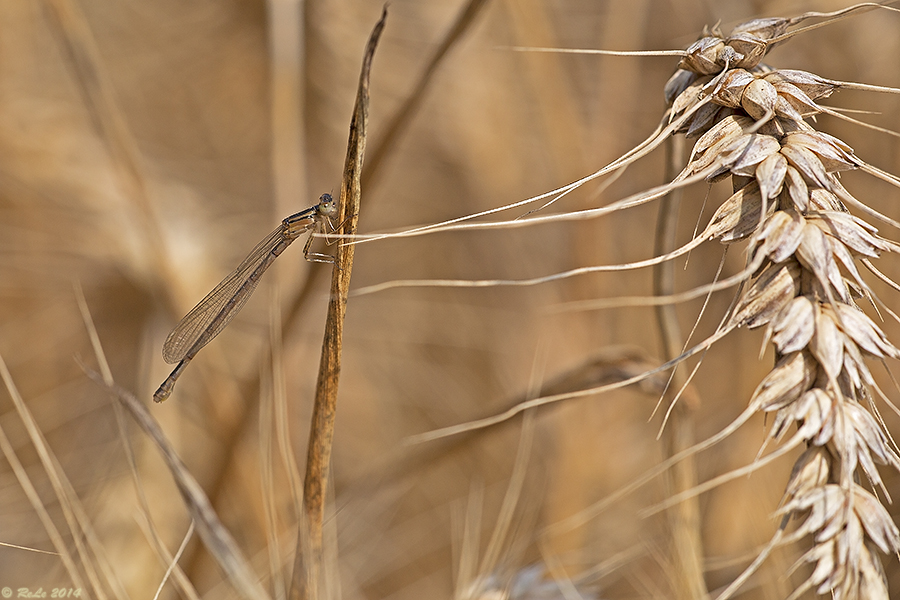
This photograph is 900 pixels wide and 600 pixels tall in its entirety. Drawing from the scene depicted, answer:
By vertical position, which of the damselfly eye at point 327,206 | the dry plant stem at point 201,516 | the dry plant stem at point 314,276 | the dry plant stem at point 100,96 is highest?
the dry plant stem at point 100,96

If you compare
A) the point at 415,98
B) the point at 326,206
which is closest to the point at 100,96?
the point at 326,206

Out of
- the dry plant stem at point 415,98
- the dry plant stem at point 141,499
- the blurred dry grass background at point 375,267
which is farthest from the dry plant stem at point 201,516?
the dry plant stem at point 415,98

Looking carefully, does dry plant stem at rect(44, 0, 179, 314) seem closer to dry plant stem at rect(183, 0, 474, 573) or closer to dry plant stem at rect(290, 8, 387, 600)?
dry plant stem at rect(183, 0, 474, 573)

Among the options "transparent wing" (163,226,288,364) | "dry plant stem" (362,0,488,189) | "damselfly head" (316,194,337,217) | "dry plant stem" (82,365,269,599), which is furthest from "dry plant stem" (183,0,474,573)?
"dry plant stem" (82,365,269,599)

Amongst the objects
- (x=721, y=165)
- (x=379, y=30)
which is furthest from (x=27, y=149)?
(x=721, y=165)

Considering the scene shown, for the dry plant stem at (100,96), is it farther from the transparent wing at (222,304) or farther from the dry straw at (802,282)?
the dry straw at (802,282)

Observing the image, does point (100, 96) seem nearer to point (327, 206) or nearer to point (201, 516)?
point (327, 206)

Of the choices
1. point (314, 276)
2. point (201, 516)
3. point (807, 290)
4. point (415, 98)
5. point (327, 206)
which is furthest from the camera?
point (327, 206)
